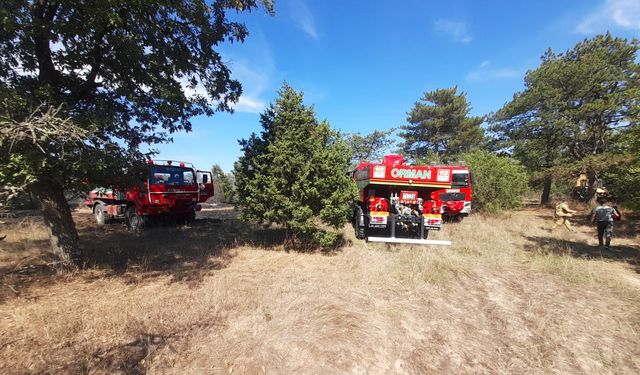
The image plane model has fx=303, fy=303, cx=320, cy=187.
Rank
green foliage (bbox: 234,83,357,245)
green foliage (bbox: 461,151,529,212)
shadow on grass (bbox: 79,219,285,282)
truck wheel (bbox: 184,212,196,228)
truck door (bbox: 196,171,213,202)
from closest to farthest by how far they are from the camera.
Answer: shadow on grass (bbox: 79,219,285,282), green foliage (bbox: 234,83,357,245), truck door (bbox: 196,171,213,202), truck wheel (bbox: 184,212,196,228), green foliage (bbox: 461,151,529,212)

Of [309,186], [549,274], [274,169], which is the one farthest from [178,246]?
[549,274]

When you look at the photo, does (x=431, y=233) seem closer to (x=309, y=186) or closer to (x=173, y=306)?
(x=309, y=186)

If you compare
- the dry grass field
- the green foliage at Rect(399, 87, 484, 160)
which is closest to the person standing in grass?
the dry grass field

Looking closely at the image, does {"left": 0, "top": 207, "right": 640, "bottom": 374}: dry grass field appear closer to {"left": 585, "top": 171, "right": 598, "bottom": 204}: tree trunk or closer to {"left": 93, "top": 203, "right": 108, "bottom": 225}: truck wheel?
{"left": 93, "top": 203, "right": 108, "bottom": 225}: truck wheel

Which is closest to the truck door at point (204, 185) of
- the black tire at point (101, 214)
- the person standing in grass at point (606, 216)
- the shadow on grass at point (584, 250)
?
the black tire at point (101, 214)

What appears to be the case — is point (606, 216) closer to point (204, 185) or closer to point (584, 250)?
point (584, 250)

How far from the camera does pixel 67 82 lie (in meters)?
5.70

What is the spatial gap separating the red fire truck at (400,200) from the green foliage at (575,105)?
11.7m

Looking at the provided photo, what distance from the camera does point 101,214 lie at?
12.7 metres

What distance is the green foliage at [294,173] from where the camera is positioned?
7.24 meters

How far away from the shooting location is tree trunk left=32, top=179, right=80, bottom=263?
556 centimetres

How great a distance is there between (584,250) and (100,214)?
57.2ft

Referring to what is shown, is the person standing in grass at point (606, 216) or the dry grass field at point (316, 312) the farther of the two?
the person standing in grass at point (606, 216)

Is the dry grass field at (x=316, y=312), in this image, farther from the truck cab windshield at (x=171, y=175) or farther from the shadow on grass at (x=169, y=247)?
the truck cab windshield at (x=171, y=175)
